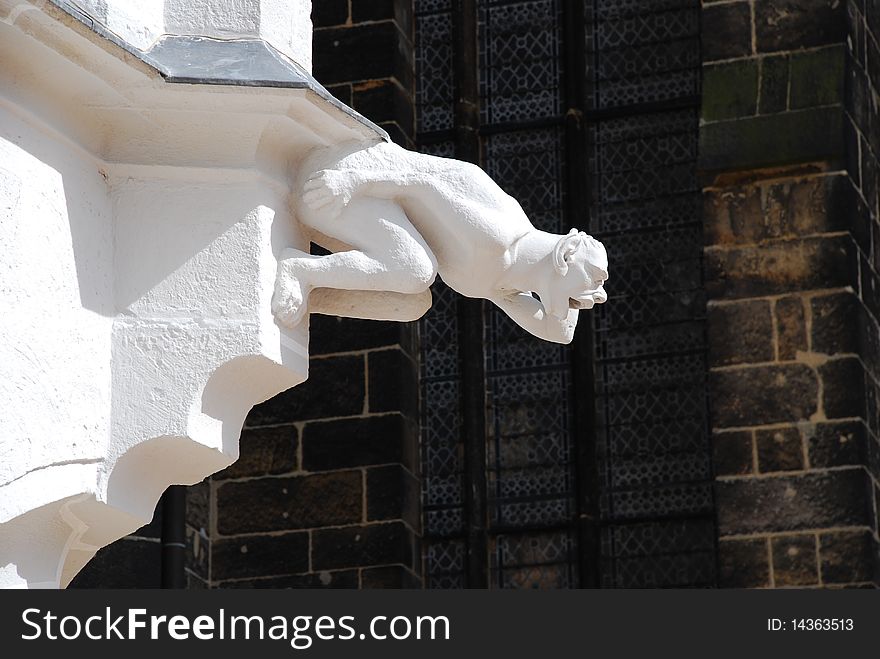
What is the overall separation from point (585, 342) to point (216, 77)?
560 cm

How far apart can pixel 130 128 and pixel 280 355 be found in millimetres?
420

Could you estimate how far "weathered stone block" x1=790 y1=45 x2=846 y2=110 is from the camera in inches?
319

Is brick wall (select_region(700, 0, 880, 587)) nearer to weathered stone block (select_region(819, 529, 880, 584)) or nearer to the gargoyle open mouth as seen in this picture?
weathered stone block (select_region(819, 529, 880, 584))

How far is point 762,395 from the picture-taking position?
7.95 metres

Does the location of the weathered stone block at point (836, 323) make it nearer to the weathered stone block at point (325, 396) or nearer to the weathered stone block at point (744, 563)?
the weathered stone block at point (744, 563)

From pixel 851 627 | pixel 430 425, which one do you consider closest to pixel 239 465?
pixel 430 425

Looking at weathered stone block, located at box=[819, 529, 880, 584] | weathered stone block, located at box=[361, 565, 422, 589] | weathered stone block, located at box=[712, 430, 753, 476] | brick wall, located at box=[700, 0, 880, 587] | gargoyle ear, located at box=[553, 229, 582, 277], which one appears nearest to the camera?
gargoyle ear, located at box=[553, 229, 582, 277]

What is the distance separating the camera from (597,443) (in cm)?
887

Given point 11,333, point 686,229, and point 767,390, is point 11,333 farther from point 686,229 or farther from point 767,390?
point 686,229

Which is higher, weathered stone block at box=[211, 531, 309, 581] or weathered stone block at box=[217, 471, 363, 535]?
weathered stone block at box=[217, 471, 363, 535]

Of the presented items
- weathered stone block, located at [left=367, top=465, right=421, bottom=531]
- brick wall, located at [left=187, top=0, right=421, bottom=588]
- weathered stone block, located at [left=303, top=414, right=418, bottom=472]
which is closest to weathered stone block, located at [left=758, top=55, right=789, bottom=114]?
brick wall, located at [left=187, top=0, right=421, bottom=588]

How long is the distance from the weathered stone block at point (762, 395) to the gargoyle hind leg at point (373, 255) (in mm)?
4358

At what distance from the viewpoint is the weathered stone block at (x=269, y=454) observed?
29.2 ft

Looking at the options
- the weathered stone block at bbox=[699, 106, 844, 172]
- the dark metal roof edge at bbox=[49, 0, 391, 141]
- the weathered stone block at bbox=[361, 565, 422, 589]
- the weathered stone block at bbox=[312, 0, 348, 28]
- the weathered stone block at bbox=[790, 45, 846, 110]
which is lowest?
the dark metal roof edge at bbox=[49, 0, 391, 141]
